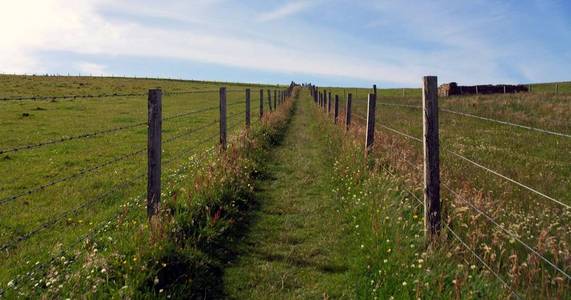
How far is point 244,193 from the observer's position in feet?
26.6

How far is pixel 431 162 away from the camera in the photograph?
Answer: 544 cm

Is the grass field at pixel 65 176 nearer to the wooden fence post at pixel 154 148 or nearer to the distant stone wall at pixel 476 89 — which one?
the wooden fence post at pixel 154 148

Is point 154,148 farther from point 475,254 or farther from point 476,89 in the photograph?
point 476,89

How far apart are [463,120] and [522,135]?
708 centimetres

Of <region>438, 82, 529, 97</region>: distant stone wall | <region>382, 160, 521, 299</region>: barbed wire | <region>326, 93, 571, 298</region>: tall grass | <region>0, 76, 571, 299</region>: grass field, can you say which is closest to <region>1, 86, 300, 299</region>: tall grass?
<region>0, 76, 571, 299</region>: grass field

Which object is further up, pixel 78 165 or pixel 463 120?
pixel 463 120

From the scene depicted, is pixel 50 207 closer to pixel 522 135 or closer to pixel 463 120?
pixel 522 135

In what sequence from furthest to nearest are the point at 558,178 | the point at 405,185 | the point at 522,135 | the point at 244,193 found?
the point at 522,135 < the point at 558,178 < the point at 244,193 < the point at 405,185

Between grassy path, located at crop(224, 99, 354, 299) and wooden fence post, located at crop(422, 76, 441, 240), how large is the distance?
117cm

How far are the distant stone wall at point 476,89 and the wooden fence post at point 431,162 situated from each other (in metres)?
54.6

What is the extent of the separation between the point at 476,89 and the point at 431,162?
59914 mm

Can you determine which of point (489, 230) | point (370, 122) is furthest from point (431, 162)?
point (370, 122)

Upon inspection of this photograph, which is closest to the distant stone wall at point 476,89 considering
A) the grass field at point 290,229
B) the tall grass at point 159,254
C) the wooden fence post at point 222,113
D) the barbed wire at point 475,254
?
the grass field at point 290,229

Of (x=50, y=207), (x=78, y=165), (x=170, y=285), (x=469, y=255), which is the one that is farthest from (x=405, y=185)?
(x=78, y=165)
